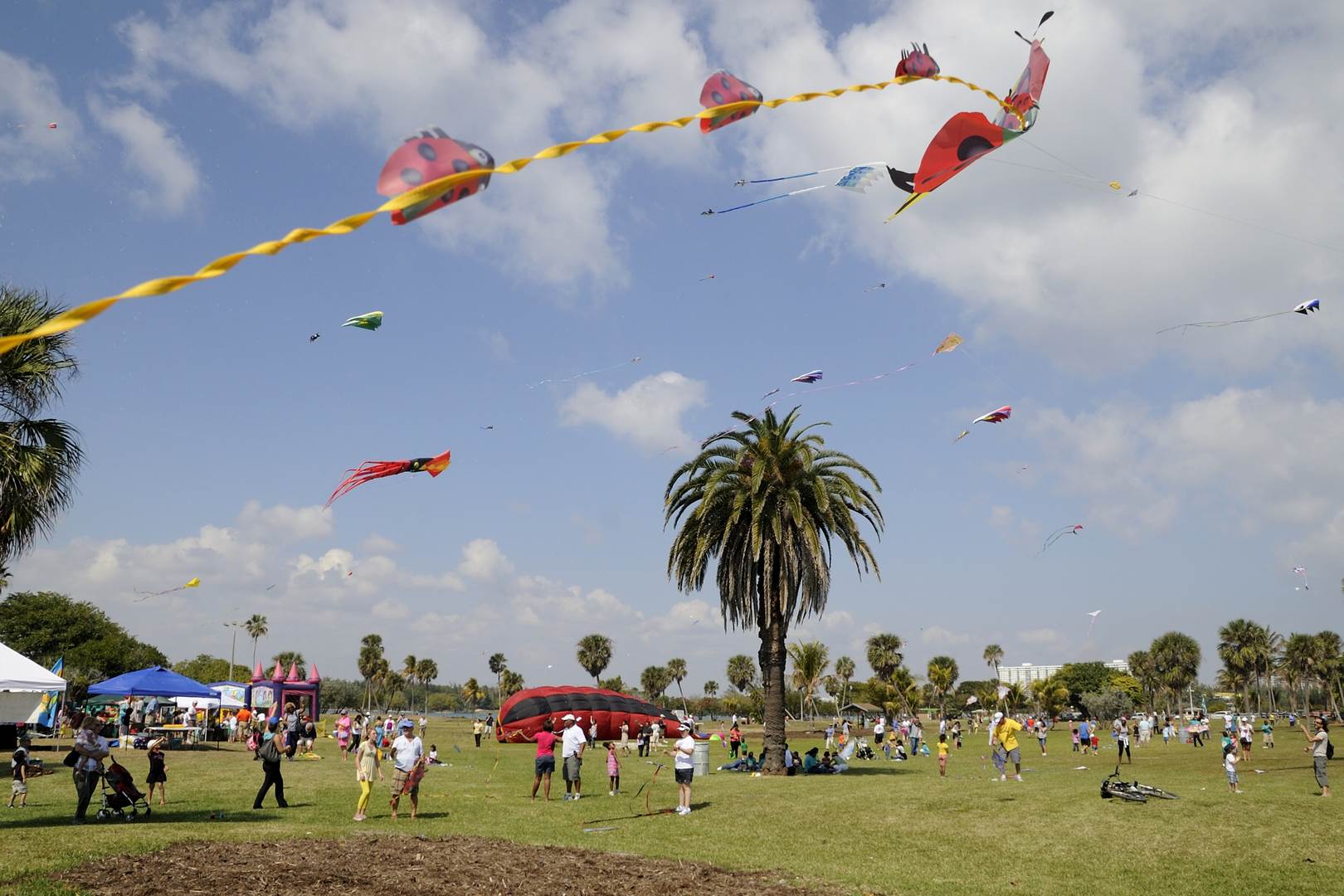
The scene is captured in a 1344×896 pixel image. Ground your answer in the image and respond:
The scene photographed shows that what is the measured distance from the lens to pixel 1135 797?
1938 cm

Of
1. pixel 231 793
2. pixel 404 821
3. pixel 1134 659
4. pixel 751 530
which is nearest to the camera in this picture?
pixel 404 821

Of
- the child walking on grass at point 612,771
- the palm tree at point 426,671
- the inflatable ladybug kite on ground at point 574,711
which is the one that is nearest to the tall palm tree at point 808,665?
the inflatable ladybug kite on ground at point 574,711

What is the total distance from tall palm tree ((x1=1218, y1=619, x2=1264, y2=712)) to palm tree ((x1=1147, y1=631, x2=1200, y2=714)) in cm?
396

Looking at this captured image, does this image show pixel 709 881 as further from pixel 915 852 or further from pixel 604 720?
pixel 604 720

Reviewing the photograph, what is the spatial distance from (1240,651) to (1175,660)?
347 inches

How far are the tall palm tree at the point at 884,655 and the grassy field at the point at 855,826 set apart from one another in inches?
3062

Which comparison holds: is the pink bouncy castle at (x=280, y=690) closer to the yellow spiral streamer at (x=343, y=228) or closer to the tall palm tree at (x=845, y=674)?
the yellow spiral streamer at (x=343, y=228)

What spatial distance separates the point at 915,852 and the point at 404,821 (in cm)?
914

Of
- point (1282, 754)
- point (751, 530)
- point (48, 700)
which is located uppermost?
point (751, 530)

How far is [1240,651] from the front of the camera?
100500 millimetres

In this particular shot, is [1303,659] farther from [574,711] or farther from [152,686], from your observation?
[152,686]

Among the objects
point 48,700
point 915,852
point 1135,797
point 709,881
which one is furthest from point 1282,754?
point 48,700

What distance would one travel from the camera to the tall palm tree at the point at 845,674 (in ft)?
355

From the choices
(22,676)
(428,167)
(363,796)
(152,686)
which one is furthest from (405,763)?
(152,686)
